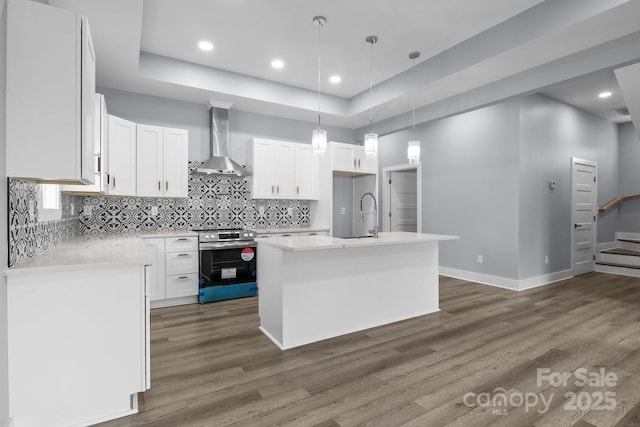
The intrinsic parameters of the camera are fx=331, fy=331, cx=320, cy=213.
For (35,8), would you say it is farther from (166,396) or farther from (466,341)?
(466,341)

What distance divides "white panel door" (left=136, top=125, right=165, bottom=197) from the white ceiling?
0.60 m

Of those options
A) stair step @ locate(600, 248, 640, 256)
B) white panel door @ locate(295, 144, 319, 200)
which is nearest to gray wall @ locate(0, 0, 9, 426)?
white panel door @ locate(295, 144, 319, 200)

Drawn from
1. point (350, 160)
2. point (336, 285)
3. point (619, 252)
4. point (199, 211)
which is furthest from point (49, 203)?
point (619, 252)

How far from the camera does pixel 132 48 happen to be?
320 cm

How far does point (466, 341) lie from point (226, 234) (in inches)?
118

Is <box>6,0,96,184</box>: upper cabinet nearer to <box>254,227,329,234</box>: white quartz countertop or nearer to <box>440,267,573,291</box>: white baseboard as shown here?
<box>254,227,329,234</box>: white quartz countertop

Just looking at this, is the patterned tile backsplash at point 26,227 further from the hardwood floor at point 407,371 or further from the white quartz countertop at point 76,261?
the hardwood floor at point 407,371

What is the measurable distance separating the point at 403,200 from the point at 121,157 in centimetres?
497

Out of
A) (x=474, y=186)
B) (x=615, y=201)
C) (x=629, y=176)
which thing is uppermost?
(x=629, y=176)

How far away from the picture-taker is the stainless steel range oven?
4.17m

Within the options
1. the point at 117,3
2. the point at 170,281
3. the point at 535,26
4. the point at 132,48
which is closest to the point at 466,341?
the point at 535,26

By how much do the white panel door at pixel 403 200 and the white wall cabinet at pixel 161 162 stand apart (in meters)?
3.93

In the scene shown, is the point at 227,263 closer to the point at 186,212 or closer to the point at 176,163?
the point at 186,212

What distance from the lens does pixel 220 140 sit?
189 inches
